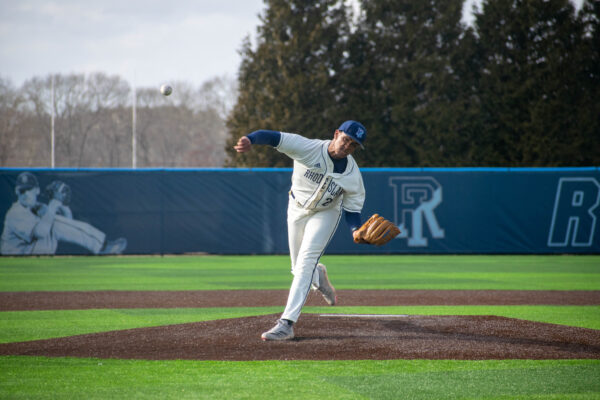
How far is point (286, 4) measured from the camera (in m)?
27.2

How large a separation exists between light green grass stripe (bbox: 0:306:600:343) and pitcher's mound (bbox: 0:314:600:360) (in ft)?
1.62

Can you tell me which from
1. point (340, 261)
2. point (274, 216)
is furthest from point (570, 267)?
point (274, 216)

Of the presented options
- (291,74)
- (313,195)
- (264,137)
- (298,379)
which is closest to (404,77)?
(291,74)

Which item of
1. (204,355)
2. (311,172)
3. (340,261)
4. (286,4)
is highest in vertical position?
(286,4)

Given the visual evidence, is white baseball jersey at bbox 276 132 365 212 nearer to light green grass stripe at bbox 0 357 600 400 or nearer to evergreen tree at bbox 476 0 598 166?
light green grass stripe at bbox 0 357 600 400

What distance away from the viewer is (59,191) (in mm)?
→ 18062

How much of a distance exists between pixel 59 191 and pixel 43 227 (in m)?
1.04

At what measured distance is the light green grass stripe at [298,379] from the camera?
162 inches

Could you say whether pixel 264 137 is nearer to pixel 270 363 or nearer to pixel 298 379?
pixel 270 363

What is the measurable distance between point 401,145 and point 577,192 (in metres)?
8.65

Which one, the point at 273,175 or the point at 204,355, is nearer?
the point at 204,355

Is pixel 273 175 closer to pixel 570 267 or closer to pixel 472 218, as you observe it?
pixel 472 218

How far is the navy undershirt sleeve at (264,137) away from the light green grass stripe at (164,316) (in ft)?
5.81

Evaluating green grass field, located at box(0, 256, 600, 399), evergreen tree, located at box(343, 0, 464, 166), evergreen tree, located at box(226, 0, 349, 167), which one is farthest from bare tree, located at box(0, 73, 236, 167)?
green grass field, located at box(0, 256, 600, 399)
